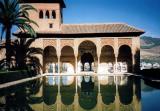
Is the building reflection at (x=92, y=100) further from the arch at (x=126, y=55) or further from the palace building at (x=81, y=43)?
the arch at (x=126, y=55)

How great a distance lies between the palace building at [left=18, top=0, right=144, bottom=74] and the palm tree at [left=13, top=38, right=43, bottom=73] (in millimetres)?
807

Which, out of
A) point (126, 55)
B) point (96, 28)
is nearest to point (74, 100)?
point (96, 28)

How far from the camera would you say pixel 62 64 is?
124 feet

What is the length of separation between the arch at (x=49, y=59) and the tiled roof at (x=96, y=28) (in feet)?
11.0

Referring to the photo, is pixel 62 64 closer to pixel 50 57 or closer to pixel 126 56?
pixel 50 57

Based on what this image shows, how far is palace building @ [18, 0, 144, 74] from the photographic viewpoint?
35312mm

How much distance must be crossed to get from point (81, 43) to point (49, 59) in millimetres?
4860

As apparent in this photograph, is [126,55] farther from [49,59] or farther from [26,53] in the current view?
[26,53]

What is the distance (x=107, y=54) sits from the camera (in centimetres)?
3784

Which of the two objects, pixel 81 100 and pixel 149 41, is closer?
pixel 81 100

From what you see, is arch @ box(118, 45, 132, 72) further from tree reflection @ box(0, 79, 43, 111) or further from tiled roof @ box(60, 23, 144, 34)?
tree reflection @ box(0, 79, 43, 111)

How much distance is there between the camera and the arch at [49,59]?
37281mm

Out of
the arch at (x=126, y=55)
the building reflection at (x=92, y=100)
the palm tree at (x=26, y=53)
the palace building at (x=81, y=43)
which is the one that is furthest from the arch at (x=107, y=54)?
the building reflection at (x=92, y=100)

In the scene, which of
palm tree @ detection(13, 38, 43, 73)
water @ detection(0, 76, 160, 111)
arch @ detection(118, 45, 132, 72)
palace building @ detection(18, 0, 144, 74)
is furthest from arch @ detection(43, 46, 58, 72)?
water @ detection(0, 76, 160, 111)
